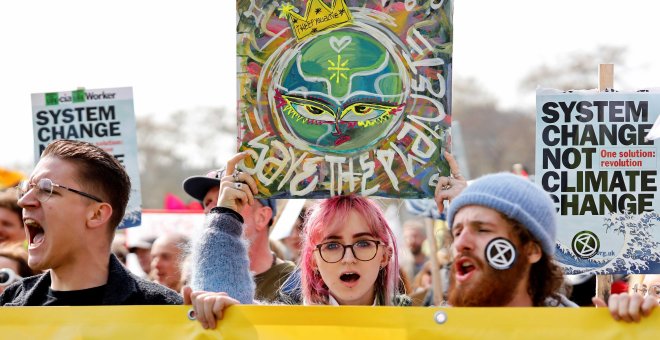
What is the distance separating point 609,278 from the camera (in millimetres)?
5379

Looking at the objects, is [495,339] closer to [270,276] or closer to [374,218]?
[374,218]

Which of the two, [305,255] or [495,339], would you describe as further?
[305,255]

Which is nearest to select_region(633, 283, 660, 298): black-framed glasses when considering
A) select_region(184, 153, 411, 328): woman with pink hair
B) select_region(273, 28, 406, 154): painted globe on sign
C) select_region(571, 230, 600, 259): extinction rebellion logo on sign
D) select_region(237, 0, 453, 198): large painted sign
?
select_region(571, 230, 600, 259): extinction rebellion logo on sign

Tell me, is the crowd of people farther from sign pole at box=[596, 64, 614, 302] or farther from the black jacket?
sign pole at box=[596, 64, 614, 302]

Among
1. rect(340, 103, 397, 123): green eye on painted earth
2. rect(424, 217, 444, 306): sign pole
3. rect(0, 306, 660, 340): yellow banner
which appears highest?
rect(340, 103, 397, 123): green eye on painted earth

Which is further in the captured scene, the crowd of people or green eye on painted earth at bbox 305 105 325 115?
green eye on painted earth at bbox 305 105 325 115

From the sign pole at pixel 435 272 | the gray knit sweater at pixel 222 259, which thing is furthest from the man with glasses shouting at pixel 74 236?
the sign pole at pixel 435 272

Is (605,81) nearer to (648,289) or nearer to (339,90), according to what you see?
(648,289)

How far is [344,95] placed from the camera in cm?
500

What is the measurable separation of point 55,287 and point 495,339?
66.3 inches

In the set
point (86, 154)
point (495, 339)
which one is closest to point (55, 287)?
point (86, 154)

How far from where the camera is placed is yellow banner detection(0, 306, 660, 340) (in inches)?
164

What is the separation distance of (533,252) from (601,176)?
3.61 feet

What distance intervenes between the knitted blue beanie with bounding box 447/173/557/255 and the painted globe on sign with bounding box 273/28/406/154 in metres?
0.73
